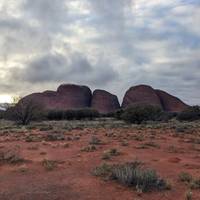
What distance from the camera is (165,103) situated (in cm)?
11819

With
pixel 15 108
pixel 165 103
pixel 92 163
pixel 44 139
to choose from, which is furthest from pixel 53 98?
pixel 92 163

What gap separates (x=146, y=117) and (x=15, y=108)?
1763 centimetres

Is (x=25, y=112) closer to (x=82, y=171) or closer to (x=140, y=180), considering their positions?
(x=82, y=171)

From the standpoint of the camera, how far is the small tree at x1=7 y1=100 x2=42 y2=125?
53.4 meters

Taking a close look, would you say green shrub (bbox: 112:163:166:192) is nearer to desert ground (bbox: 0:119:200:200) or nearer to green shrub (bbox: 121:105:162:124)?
desert ground (bbox: 0:119:200:200)

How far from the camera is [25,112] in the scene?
53469 mm

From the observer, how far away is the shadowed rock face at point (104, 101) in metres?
117

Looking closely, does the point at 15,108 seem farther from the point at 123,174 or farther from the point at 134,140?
the point at 123,174

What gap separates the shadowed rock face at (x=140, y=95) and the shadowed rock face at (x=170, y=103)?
210 centimetres

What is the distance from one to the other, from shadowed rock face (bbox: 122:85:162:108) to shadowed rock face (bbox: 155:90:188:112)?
2.10 metres

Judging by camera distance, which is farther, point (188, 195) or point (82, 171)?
point (82, 171)

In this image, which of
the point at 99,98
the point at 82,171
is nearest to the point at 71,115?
the point at 99,98

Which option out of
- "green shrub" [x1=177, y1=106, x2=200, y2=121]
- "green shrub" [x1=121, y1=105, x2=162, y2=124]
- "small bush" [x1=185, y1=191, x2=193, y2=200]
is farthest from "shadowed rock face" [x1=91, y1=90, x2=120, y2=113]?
"small bush" [x1=185, y1=191, x2=193, y2=200]

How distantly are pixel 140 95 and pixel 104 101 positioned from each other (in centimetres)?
1095
